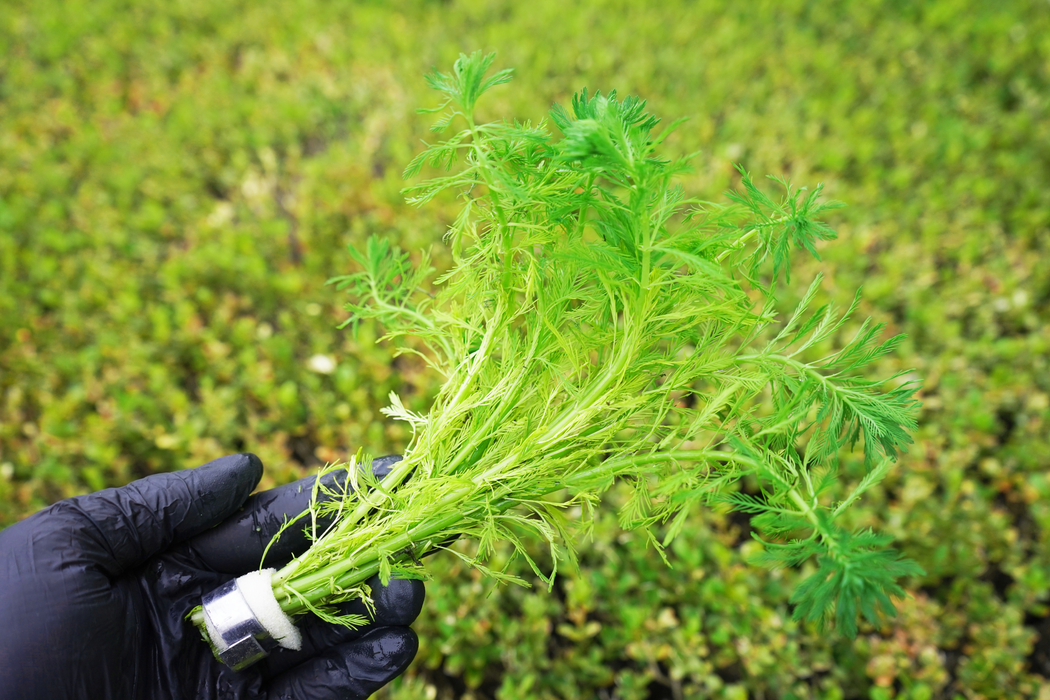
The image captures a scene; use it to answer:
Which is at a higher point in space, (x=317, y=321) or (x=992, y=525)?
(x=317, y=321)

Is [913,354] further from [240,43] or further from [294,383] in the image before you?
[240,43]

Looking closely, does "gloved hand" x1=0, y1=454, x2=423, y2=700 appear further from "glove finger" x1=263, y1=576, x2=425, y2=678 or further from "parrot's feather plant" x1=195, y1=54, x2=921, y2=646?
"parrot's feather plant" x1=195, y1=54, x2=921, y2=646

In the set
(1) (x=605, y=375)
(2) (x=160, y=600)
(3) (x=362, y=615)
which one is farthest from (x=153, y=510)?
(1) (x=605, y=375)

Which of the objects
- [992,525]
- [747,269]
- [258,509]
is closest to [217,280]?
[258,509]

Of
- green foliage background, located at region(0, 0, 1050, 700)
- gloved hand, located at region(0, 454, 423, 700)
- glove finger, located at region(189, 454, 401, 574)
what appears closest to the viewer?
gloved hand, located at region(0, 454, 423, 700)

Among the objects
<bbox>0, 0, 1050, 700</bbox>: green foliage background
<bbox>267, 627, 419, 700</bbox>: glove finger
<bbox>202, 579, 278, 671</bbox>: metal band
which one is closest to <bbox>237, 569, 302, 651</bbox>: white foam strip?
<bbox>202, 579, 278, 671</bbox>: metal band
